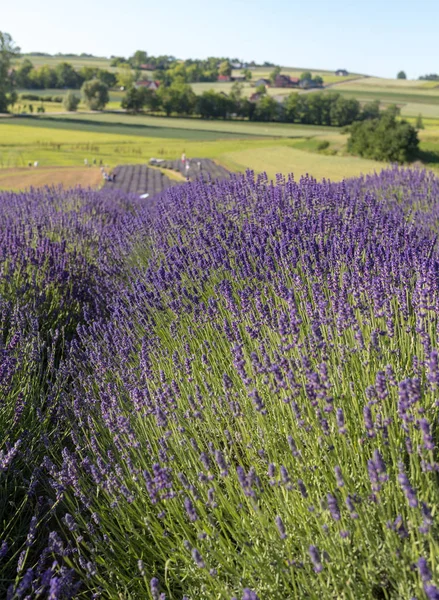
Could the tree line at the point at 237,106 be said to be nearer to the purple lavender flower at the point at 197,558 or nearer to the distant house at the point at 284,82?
the distant house at the point at 284,82

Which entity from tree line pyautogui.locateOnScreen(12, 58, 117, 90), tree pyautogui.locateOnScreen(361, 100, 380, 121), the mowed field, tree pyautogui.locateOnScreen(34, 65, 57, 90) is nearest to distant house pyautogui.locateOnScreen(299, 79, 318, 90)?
tree line pyautogui.locateOnScreen(12, 58, 117, 90)

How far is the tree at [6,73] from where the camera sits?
69250 millimetres

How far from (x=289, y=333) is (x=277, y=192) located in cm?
356

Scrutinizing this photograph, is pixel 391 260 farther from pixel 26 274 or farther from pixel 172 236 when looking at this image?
pixel 26 274

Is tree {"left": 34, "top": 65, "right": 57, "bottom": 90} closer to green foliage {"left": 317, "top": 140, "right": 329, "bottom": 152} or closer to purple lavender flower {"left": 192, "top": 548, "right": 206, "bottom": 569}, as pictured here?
green foliage {"left": 317, "top": 140, "right": 329, "bottom": 152}

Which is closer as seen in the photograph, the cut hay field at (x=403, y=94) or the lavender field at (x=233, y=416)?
the lavender field at (x=233, y=416)

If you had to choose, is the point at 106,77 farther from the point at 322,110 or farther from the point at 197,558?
the point at 197,558

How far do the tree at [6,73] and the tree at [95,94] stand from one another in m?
13.1

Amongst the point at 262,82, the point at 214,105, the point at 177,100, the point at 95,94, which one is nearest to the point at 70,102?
the point at 95,94

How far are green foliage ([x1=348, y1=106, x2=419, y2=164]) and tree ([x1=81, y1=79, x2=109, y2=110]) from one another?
5912 centimetres

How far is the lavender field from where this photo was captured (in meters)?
1.76

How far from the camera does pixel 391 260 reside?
3.29m

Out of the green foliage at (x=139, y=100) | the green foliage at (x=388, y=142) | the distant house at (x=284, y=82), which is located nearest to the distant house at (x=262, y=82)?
the distant house at (x=284, y=82)

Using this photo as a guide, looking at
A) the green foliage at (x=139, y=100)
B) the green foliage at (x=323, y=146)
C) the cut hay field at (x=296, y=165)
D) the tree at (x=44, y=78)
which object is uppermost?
the tree at (x=44, y=78)
